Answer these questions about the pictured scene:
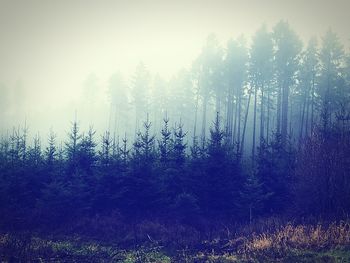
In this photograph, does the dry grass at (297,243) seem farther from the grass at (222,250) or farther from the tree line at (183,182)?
the tree line at (183,182)

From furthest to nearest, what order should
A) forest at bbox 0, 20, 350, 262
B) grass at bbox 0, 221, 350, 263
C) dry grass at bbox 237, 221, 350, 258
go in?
forest at bbox 0, 20, 350, 262, dry grass at bbox 237, 221, 350, 258, grass at bbox 0, 221, 350, 263

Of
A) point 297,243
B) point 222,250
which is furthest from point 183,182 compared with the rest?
point 297,243

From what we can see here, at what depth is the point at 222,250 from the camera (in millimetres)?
→ 13734

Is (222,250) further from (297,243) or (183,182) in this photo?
(183,182)

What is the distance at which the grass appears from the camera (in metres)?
11.1

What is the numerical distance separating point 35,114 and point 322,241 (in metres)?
85.6

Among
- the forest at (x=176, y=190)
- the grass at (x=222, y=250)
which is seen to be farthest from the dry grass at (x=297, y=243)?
the forest at (x=176, y=190)

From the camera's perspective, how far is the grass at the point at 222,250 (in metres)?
11.1

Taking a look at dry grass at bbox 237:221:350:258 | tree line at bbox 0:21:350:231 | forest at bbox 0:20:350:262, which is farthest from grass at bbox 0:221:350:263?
tree line at bbox 0:21:350:231

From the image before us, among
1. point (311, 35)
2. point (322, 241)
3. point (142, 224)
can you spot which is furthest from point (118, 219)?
point (311, 35)

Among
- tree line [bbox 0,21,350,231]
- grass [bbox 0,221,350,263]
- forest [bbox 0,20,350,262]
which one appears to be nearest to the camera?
grass [bbox 0,221,350,263]

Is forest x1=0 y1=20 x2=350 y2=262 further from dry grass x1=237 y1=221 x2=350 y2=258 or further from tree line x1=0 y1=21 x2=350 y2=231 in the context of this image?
dry grass x1=237 y1=221 x2=350 y2=258

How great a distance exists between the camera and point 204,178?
22.5 m

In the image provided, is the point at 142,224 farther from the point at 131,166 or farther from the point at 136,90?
the point at 136,90
